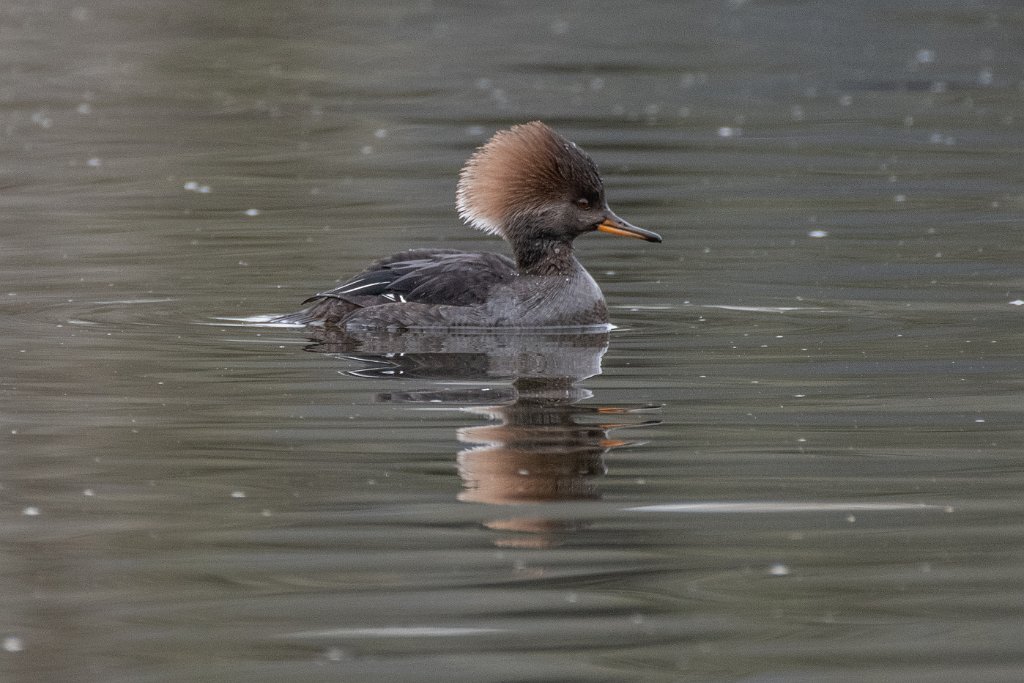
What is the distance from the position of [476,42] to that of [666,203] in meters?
12.2

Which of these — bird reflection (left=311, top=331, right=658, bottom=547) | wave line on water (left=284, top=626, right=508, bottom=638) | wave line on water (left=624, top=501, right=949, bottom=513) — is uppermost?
bird reflection (left=311, top=331, right=658, bottom=547)

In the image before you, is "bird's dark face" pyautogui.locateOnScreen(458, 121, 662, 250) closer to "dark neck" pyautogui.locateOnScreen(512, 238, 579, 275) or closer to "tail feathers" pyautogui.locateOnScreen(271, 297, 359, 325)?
"dark neck" pyautogui.locateOnScreen(512, 238, 579, 275)

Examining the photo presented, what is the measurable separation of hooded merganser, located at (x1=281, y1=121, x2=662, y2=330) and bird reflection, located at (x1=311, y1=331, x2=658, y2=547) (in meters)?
0.13

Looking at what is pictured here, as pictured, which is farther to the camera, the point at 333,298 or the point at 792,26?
the point at 792,26

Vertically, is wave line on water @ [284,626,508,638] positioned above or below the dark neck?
below

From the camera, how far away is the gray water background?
520 cm

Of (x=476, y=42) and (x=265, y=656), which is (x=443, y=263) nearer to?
(x=265, y=656)

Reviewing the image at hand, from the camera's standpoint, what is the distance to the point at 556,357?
30.6 ft

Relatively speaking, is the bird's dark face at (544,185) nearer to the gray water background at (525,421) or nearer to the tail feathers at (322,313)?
the gray water background at (525,421)

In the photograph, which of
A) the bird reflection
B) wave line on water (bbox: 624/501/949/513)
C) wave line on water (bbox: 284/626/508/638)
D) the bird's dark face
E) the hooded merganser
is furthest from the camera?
the bird's dark face

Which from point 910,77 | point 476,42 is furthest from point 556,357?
point 476,42

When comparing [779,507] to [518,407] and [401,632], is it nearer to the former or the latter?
[401,632]

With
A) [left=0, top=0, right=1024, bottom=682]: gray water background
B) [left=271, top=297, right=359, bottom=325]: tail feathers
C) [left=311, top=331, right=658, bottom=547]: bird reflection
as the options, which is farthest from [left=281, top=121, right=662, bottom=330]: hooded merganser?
[left=0, top=0, right=1024, bottom=682]: gray water background

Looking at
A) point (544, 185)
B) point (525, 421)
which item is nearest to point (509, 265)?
point (544, 185)
